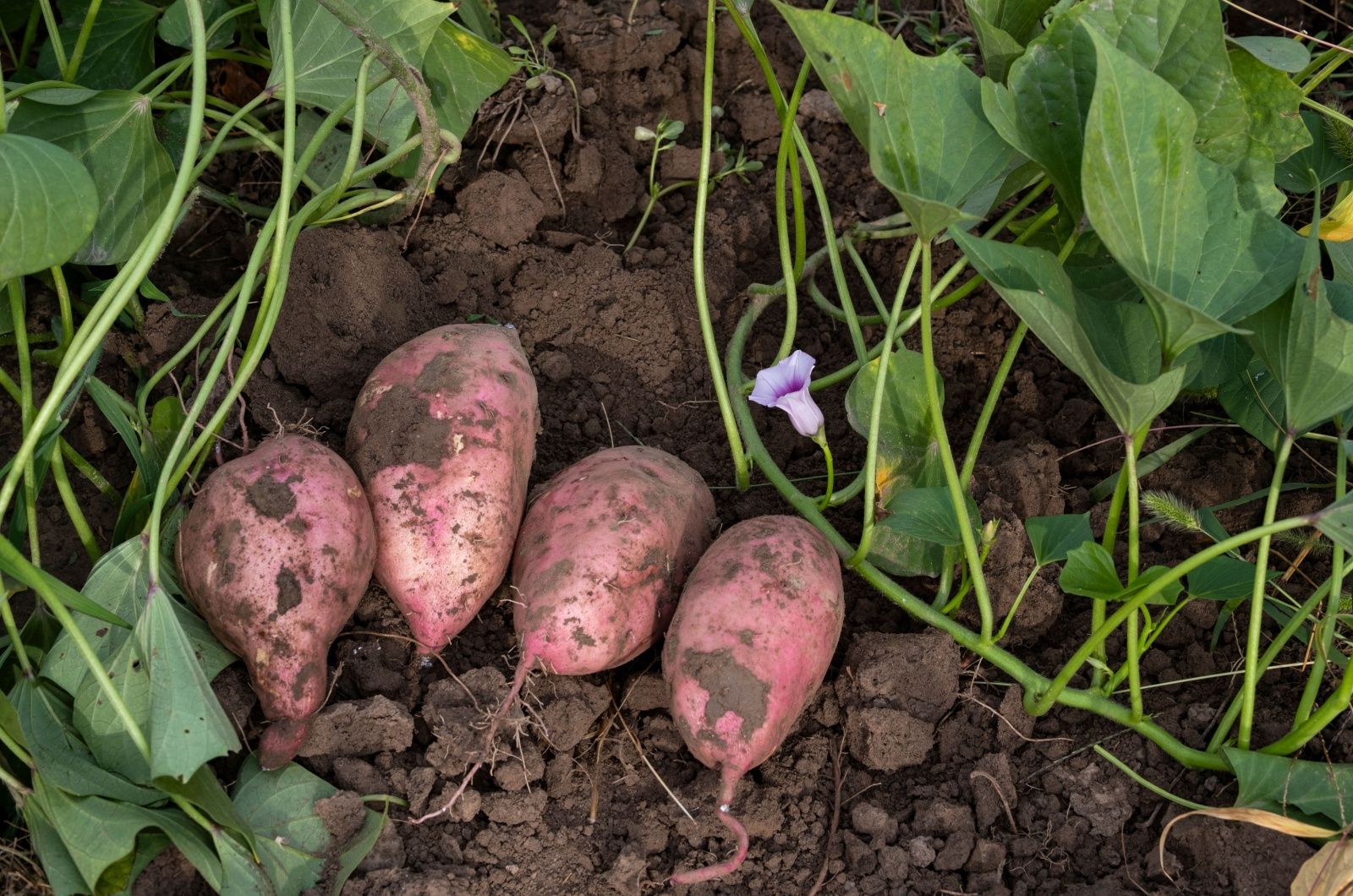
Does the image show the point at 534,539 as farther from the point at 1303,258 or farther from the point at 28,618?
the point at 1303,258

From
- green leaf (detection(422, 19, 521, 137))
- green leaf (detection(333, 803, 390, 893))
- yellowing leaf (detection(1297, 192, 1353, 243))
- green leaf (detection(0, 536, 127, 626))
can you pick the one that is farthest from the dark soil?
yellowing leaf (detection(1297, 192, 1353, 243))

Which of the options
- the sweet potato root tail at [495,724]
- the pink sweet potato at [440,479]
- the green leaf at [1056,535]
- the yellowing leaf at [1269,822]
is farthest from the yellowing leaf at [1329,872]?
the pink sweet potato at [440,479]

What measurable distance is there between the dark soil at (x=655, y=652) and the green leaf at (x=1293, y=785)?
0.15ft

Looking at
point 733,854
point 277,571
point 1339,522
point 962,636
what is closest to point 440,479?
point 277,571

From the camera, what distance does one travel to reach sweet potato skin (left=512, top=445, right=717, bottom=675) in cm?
147

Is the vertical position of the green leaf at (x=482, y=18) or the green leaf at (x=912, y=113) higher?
the green leaf at (x=912, y=113)

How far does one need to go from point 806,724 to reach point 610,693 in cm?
26

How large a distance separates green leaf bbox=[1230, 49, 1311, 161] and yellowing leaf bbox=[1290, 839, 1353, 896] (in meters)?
0.84

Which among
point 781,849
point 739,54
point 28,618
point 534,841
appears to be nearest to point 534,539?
point 534,841

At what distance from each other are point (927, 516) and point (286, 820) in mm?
835

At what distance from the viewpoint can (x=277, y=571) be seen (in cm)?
141

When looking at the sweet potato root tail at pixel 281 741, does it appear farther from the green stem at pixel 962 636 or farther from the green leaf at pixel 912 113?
the green leaf at pixel 912 113

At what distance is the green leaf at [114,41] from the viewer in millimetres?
1906

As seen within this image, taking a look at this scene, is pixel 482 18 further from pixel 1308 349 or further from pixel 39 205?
pixel 1308 349
